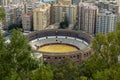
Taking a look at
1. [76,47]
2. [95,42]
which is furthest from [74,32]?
[95,42]

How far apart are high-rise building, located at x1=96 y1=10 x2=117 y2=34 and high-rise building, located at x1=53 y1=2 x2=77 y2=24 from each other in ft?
6.72

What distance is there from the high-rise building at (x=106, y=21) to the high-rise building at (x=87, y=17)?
343 millimetres

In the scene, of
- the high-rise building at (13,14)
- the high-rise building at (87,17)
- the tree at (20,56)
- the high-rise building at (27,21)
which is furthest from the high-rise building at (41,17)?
the tree at (20,56)

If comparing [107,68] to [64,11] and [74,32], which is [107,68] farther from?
[64,11]

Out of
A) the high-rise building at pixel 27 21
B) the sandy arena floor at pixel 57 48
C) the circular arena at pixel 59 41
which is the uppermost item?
the high-rise building at pixel 27 21

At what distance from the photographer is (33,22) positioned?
18.9 metres

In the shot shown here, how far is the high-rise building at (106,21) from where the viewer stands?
17953 millimetres

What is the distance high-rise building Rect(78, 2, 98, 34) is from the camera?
18.5 metres

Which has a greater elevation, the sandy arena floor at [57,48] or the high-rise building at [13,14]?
the high-rise building at [13,14]

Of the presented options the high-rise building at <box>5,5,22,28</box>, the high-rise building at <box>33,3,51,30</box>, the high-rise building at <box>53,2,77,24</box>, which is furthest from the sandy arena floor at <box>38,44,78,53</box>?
the high-rise building at <box>5,5,22,28</box>

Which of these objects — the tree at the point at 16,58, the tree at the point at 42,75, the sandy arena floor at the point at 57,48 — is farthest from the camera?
the sandy arena floor at the point at 57,48

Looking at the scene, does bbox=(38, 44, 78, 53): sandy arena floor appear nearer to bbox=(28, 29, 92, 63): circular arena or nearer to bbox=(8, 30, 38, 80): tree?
bbox=(28, 29, 92, 63): circular arena

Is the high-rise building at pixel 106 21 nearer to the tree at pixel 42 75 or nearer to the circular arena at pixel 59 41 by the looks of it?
the circular arena at pixel 59 41

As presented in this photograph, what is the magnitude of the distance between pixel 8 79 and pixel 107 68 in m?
1.48
